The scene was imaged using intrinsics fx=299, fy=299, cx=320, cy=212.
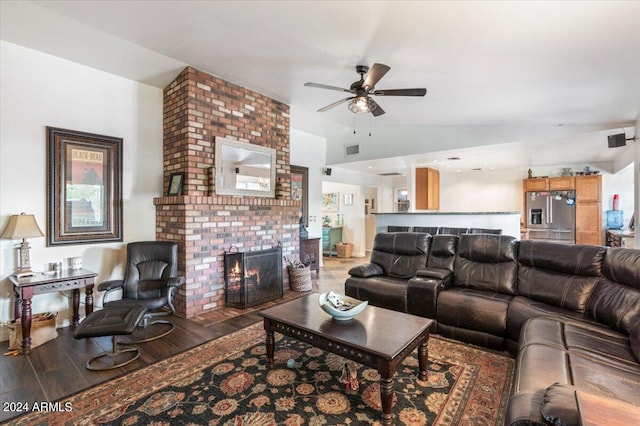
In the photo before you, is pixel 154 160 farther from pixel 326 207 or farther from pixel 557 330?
pixel 326 207

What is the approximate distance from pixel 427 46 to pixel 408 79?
77cm

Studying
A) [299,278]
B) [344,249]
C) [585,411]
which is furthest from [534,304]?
[344,249]

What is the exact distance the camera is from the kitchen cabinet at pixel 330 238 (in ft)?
29.5

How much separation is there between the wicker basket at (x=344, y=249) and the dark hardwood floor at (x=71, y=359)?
4.95m

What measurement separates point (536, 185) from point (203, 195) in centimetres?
767

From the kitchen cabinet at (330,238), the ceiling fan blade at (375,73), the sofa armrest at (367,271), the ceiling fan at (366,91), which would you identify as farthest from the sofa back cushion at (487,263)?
the kitchen cabinet at (330,238)

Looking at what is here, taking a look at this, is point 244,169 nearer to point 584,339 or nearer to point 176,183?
point 176,183

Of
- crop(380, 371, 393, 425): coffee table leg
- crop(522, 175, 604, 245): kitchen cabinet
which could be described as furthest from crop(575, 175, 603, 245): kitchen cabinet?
crop(380, 371, 393, 425): coffee table leg

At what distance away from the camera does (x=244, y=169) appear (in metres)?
4.33

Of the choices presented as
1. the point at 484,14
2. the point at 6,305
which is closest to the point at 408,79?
the point at 484,14

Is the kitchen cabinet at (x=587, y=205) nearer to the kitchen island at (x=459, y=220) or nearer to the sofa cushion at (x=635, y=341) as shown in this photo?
the kitchen island at (x=459, y=220)

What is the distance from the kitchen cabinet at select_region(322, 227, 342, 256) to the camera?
8977 millimetres

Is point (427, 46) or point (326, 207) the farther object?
point (326, 207)

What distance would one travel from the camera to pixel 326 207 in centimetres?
976
